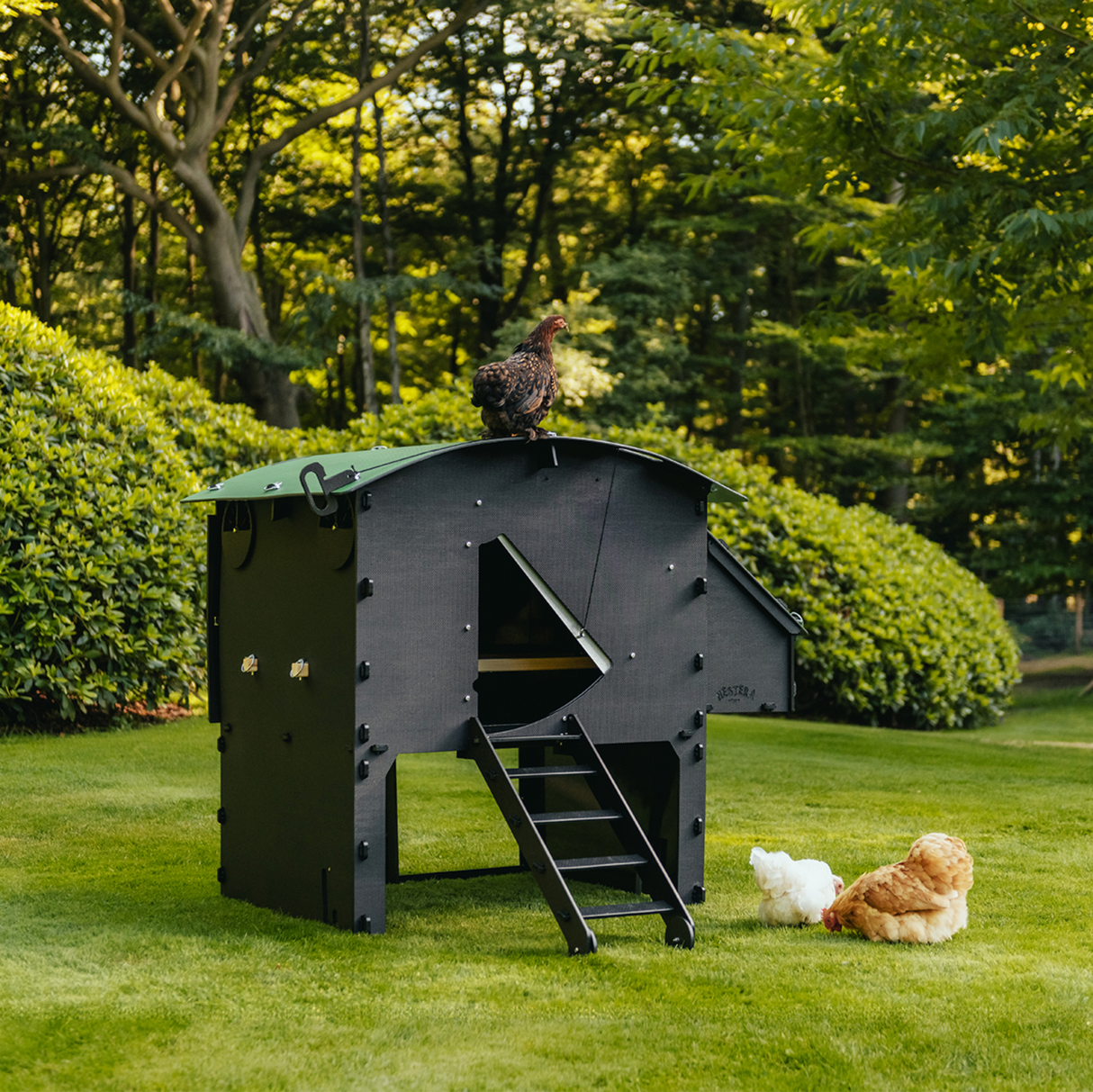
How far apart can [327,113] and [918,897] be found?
16676 millimetres

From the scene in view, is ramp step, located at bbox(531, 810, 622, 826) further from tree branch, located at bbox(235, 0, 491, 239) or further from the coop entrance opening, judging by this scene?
tree branch, located at bbox(235, 0, 491, 239)

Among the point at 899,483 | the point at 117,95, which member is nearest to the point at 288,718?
the point at 117,95

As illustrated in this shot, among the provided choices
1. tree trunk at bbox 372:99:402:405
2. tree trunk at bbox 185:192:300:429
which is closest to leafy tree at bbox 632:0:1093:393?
tree trunk at bbox 185:192:300:429

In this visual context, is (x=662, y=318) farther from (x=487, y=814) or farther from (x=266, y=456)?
(x=487, y=814)

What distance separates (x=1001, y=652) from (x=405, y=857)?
9.94 meters

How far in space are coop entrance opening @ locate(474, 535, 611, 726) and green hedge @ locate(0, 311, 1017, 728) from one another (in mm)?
4509

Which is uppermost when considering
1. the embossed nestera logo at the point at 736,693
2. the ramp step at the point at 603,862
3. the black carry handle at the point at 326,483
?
the black carry handle at the point at 326,483

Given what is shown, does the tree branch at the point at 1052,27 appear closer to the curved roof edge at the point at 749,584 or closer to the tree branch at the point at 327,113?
the curved roof edge at the point at 749,584

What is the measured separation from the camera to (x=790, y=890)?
5.09 meters

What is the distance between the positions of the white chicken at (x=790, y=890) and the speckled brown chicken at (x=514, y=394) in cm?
204

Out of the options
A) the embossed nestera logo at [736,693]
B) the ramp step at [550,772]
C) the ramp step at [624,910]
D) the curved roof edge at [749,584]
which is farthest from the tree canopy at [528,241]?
the ramp step at [624,910]

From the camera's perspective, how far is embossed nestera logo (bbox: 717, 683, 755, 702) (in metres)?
5.79

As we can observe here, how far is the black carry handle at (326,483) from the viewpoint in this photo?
4645 millimetres

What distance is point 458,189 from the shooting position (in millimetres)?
24266
